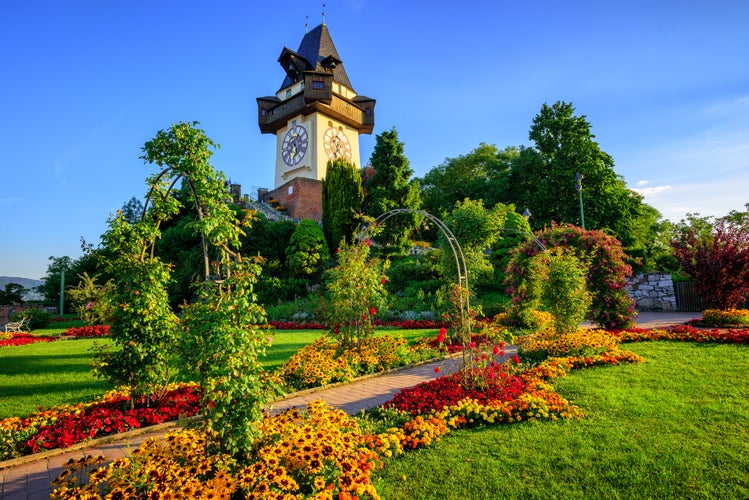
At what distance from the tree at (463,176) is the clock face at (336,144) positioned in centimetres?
852

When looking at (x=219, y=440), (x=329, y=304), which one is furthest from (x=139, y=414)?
(x=329, y=304)

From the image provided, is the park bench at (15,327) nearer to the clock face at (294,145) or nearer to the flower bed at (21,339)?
the flower bed at (21,339)

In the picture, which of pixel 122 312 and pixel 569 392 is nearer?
pixel 122 312

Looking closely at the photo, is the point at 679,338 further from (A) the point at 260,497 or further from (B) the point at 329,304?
(A) the point at 260,497

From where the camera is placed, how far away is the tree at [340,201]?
2395cm

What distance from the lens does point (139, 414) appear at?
505 centimetres

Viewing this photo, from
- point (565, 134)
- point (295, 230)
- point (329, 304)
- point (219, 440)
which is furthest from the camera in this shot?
point (565, 134)

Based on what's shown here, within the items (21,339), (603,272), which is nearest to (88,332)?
(21,339)

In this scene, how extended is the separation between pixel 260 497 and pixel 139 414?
323 cm

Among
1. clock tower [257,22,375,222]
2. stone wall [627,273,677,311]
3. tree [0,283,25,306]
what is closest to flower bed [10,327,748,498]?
stone wall [627,273,677,311]

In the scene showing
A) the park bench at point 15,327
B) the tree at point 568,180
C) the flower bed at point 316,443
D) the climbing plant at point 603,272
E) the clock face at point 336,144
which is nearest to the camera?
the flower bed at point 316,443

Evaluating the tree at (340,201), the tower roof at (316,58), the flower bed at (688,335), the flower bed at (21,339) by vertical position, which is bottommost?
the flower bed at (688,335)

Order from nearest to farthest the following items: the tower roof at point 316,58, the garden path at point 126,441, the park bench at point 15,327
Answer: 1. the garden path at point 126,441
2. the park bench at point 15,327
3. the tower roof at point 316,58

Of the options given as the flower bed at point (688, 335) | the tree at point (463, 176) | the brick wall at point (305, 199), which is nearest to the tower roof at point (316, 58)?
the brick wall at point (305, 199)
